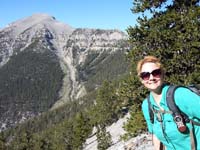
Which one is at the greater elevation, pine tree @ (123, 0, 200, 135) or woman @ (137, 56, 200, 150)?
pine tree @ (123, 0, 200, 135)

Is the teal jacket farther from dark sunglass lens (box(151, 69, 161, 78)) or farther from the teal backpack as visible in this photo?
dark sunglass lens (box(151, 69, 161, 78))

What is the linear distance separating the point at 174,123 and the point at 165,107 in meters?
0.26

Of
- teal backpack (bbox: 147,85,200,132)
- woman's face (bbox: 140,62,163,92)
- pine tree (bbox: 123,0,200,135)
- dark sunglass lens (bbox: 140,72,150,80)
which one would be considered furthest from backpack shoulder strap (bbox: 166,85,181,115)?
pine tree (bbox: 123,0,200,135)

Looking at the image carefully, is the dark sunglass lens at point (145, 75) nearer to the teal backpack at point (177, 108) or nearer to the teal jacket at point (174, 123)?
the teal jacket at point (174, 123)

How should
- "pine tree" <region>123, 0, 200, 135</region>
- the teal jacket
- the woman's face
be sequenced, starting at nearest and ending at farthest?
the teal jacket
the woman's face
"pine tree" <region>123, 0, 200, 135</region>

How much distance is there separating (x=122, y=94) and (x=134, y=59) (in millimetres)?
2258

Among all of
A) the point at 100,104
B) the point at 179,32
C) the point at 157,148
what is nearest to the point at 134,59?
the point at 179,32

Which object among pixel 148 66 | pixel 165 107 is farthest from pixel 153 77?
pixel 165 107

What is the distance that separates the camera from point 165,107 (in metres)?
5.40

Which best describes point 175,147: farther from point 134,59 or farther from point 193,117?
point 134,59

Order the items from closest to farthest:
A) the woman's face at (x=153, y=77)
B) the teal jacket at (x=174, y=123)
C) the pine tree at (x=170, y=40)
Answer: the teal jacket at (x=174, y=123)
the woman's face at (x=153, y=77)
the pine tree at (x=170, y=40)

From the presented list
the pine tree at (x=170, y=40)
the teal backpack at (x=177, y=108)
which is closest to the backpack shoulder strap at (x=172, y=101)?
the teal backpack at (x=177, y=108)

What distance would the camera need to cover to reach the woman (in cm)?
515

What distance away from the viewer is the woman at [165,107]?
515 cm
